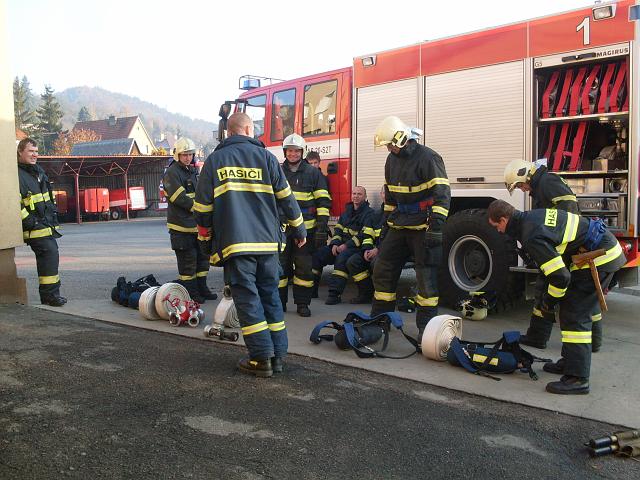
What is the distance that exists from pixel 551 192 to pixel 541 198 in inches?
4.2

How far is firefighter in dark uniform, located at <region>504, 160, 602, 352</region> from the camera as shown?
536 centimetres

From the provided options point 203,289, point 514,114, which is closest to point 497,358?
point 514,114

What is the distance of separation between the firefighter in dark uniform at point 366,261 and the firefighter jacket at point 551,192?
6.78 feet

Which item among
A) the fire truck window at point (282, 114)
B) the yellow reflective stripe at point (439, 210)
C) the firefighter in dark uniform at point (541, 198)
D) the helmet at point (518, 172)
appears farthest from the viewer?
the fire truck window at point (282, 114)

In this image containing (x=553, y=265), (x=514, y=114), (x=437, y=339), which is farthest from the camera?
(x=514, y=114)

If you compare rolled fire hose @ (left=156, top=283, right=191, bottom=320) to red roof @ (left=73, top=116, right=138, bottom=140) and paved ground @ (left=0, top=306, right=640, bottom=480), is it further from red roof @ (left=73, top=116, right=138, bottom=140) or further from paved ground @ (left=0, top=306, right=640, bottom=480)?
red roof @ (left=73, top=116, right=138, bottom=140)

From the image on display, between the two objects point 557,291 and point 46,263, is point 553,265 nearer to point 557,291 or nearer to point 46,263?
point 557,291

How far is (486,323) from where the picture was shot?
21.3 ft

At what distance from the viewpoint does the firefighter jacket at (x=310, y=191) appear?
22.9ft

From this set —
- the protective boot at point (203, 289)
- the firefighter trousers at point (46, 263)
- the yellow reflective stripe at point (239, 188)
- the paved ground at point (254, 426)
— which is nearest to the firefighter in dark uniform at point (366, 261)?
the protective boot at point (203, 289)

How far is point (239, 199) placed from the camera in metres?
4.61

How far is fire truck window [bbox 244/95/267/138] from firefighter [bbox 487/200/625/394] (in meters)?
5.55

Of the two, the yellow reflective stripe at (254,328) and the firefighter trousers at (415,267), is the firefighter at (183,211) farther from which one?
the yellow reflective stripe at (254,328)

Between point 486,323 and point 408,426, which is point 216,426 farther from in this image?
point 486,323
